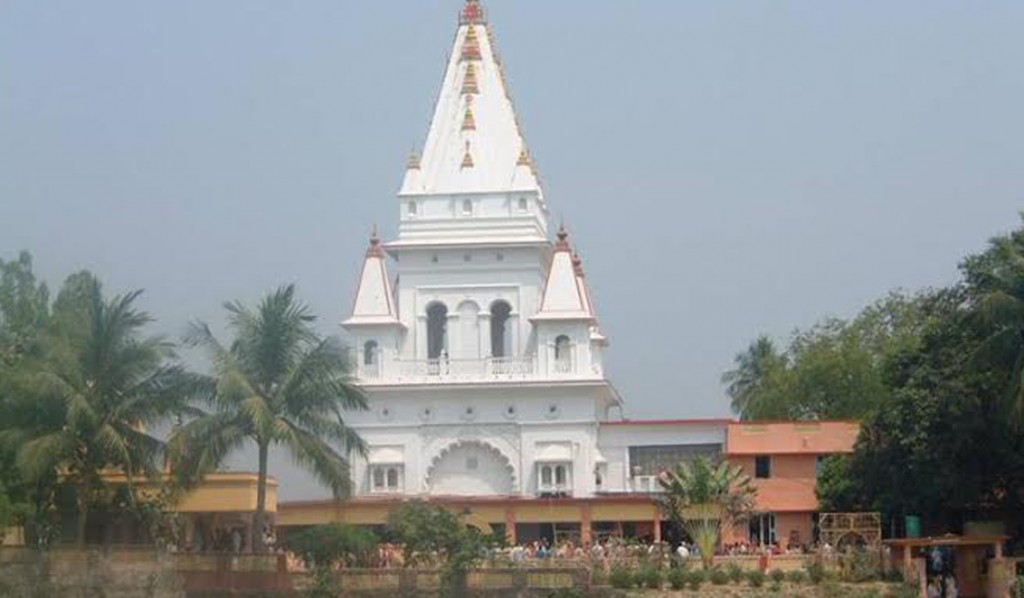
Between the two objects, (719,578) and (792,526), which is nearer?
(719,578)

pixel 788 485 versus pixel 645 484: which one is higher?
pixel 645 484

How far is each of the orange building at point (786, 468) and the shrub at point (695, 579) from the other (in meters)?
13.5

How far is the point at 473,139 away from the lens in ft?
224

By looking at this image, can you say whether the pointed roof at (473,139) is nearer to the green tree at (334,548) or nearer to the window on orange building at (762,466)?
the window on orange building at (762,466)

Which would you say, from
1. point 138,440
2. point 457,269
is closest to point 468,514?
point 457,269

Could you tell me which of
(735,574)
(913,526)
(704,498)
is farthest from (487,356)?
(735,574)

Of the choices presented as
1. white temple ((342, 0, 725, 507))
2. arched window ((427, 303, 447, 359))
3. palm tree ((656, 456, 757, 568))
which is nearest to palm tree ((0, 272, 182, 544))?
palm tree ((656, 456, 757, 568))

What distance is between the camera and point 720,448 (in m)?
63.6

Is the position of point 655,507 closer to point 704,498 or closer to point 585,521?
point 585,521

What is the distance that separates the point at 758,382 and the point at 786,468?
74.8ft

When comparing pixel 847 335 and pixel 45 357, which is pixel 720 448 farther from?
pixel 45 357

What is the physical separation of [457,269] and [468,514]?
36.8 ft

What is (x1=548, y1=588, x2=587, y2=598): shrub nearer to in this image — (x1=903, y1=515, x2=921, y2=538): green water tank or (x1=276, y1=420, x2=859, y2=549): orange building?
(x1=903, y1=515, x2=921, y2=538): green water tank

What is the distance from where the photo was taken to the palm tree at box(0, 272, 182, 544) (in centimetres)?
4422
